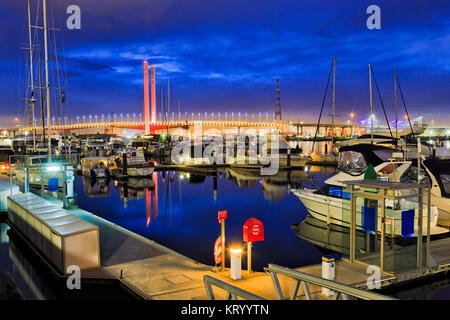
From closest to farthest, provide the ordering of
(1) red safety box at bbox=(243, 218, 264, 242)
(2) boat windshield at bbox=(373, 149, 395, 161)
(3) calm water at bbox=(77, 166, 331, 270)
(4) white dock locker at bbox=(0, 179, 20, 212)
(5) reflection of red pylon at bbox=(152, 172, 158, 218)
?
(1) red safety box at bbox=(243, 218, 264, 242) < (3) calm water at bbox=(77, 166, 331, 270) < (4) white dock locker at bbox=(0, 179, 20, 212) < (2) boat windshield at bbox=(373, 149, 395, 161) < (5) reflection of red pylon at bbox=(152, 172, 158, 218)

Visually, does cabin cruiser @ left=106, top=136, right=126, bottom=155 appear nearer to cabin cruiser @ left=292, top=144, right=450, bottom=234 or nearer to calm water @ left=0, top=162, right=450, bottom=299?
calm water @ left=0, top=162, right=450, bottom=299

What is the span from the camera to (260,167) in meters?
43.0

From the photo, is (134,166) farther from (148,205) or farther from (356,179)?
(356,179)

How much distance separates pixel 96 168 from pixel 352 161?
23349 mm

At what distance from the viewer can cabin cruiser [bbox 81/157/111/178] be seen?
34.3 m

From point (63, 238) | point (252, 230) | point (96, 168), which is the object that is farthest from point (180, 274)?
point (96, 168)

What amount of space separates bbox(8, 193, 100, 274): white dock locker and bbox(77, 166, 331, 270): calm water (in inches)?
175

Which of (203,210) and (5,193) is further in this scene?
(203,210)

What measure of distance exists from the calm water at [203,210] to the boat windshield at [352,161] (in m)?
2.74

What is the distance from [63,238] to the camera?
Result: 8.62 m
